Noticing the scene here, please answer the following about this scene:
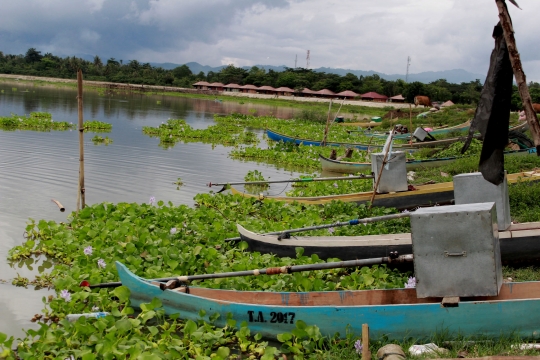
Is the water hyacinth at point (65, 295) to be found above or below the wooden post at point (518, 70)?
below

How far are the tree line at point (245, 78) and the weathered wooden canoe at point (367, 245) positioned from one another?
1879 inches

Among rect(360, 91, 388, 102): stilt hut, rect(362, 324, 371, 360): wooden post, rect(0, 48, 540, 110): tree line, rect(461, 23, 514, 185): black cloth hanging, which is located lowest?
rect(362, 324, 371, 360): wooden post

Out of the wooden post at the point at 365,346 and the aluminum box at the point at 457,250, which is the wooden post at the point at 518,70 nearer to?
the aluminum box at the point at 457,250

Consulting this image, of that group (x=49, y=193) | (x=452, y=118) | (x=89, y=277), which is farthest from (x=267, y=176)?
(x=452, y=118)

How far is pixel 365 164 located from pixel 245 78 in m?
66.6

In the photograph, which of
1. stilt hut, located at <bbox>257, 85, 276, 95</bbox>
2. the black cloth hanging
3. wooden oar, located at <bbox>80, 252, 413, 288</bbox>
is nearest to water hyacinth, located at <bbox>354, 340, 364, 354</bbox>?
wooden oar, located at <bbox>80, 252, 413, 288</bbox>

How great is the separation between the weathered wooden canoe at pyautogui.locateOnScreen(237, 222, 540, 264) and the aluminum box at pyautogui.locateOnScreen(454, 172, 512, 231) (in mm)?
185

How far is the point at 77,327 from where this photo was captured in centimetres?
479

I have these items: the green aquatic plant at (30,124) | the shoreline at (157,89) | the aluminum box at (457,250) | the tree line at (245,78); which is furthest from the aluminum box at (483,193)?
the shoreline at (157,89)

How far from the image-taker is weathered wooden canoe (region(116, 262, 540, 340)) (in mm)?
4438

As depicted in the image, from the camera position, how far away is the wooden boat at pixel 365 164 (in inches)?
541

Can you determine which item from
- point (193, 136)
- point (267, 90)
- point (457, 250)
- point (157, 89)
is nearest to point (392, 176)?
point (457, 250)

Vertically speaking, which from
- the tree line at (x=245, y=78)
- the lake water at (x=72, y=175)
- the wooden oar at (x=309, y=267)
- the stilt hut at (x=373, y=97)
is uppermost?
the tree line at (x=245, y=78)

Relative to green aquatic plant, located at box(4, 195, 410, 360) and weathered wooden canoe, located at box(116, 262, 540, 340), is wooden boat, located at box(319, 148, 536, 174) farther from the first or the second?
weathered wooden canoe, located at box(116, 262, 540, 340)
